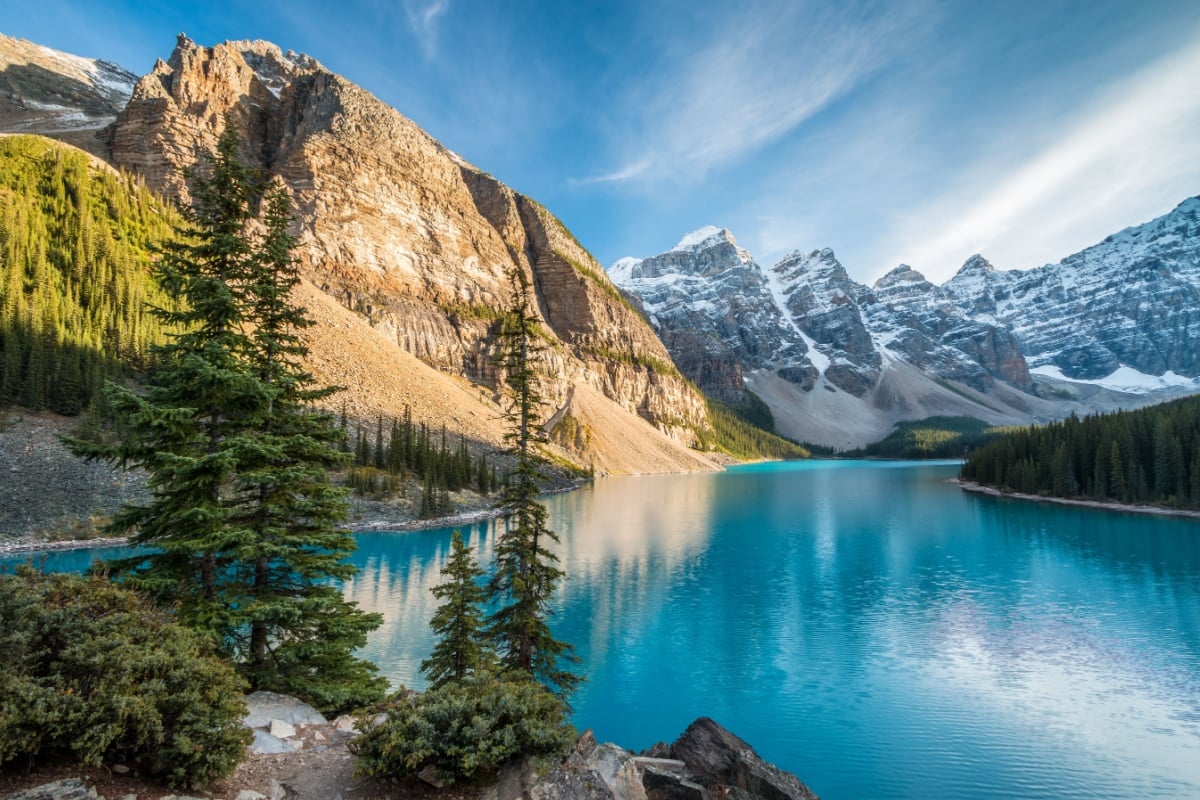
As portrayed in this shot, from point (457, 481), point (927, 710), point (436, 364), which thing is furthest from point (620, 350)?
point (927, 710)

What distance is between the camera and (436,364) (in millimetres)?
108375

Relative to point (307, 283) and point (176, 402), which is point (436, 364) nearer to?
point (307, 283)

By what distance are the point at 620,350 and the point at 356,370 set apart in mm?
98902

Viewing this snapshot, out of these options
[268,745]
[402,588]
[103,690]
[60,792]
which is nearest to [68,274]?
[402,588]

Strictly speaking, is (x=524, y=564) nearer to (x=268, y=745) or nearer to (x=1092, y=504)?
(x=268, y=745)

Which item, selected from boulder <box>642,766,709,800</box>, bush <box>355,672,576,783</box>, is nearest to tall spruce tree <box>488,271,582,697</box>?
boulder <box>642,766,709,800</box>

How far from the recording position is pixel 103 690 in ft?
17.0

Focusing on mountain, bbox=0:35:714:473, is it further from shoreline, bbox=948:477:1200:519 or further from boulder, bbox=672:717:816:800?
boulder, bbox=672:717:816:800

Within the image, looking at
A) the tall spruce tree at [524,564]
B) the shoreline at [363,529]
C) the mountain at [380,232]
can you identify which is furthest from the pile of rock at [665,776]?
the mountain at [380,232]

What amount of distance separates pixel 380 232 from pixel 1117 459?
403 ft

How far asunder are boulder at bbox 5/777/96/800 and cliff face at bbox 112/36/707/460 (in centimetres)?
10357

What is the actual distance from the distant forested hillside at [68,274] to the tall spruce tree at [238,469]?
3766 centimetres

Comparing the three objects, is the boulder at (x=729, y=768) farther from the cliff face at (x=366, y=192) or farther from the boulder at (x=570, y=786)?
the cliff face at (x=366, y=192)

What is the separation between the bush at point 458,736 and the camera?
6195 mm
